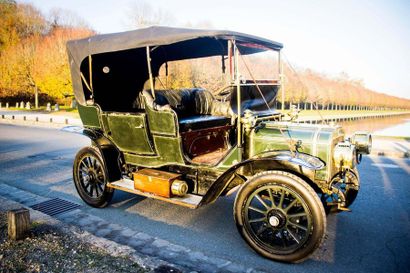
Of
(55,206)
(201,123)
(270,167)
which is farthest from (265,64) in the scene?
(55,206)

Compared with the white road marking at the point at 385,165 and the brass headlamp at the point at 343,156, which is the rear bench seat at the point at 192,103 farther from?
the white road marking at the point at 385,165

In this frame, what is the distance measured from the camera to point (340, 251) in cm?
345

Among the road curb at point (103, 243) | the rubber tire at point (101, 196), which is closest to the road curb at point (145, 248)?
the road curb at point (103, 243)

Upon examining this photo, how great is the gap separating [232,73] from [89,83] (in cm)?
255

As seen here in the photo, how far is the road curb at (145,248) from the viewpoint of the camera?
9.78 feet

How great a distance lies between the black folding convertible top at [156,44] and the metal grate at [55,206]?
1.58m

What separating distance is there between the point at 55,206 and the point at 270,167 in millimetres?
3228

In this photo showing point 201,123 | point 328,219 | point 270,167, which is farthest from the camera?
point 201,123

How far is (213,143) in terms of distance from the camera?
4.77 metres

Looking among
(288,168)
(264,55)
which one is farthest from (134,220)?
(264,55)

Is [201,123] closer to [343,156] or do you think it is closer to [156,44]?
[156,44]

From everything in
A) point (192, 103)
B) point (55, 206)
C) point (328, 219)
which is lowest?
point (328, 219)

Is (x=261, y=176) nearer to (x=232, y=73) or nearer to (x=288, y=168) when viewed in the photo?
(x=288, y=168)

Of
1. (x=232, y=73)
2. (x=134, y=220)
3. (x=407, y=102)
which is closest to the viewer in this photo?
(x=232, y=73)
